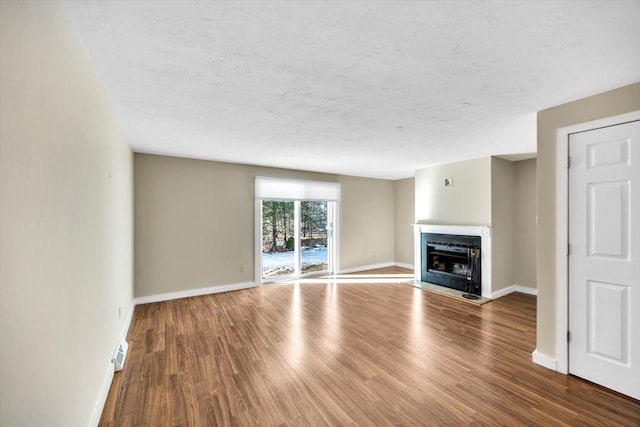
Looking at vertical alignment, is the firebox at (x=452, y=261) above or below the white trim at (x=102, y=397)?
above

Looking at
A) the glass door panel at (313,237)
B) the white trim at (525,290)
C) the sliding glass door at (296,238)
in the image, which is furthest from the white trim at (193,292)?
the white trim at (525,290)

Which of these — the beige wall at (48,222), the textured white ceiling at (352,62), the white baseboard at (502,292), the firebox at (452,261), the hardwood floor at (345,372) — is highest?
the textured white ceiling at (352,62)

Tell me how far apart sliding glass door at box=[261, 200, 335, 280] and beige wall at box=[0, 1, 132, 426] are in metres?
3.54

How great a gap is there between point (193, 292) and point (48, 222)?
3813 mm

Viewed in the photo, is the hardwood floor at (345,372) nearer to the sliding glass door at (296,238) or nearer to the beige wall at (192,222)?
the beige wall at (192,222)

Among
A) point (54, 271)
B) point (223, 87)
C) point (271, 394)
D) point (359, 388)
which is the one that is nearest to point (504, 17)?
point (223, 87)

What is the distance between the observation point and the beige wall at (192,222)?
4.27 metres

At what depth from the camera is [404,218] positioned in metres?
7.14

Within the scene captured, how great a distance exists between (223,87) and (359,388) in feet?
8.49

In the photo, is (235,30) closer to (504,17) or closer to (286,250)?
(504,17)

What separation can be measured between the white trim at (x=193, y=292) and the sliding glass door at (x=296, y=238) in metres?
0.53

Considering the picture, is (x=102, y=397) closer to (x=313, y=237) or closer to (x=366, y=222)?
(x=313, y=237)

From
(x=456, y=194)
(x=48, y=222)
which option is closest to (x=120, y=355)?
(x=48, y=222)

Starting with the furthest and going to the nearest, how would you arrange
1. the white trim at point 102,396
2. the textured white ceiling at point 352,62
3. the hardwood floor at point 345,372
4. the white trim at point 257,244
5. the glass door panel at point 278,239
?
the glass door panel at point 278,239
the white trim at point 257,244
the hardwood floor at point 345,372
the white trim at point 102,396
the textured white ceiling at point 352,62
